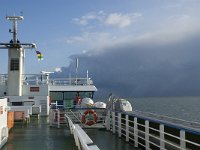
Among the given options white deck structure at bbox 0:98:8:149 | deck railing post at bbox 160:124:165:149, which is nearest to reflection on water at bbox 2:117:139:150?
white deck structure at bbox 0:98:8:149

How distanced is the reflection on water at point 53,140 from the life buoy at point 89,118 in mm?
546

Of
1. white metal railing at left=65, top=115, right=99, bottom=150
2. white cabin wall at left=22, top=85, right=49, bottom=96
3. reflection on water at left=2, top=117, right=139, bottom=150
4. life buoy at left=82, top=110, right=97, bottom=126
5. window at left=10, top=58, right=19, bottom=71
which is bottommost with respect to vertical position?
reflection on water at left=2, top=117, right=139, bottom=150

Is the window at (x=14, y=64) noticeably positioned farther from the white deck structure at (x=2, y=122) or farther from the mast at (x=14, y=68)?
the white deck structure at (x=2, y=122)

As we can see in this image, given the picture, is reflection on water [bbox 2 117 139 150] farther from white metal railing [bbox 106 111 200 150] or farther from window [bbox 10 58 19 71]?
window [bbox 10 58 19 71]

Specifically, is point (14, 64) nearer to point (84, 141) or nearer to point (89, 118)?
point (89, 118)

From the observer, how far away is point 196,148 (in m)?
6.42

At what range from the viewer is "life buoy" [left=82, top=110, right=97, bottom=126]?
14.1 m

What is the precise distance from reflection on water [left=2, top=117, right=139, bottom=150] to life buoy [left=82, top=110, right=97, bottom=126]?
546 mm

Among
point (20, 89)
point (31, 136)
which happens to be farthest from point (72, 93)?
point (31, 136)

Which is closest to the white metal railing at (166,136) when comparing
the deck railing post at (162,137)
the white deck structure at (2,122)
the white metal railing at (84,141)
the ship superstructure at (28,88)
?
the deck railing post at (162,137)

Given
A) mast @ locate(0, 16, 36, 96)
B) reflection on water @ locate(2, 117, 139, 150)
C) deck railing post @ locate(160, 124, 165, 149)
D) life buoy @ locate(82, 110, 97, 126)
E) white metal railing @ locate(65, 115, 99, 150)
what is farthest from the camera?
mast @ locate(0, 16, 36, 96)

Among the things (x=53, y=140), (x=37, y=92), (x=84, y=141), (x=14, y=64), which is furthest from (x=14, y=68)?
(x=84, y=141)

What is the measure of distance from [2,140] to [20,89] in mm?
11981

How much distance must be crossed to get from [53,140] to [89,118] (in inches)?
131
